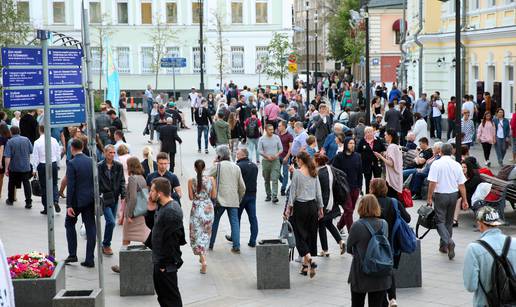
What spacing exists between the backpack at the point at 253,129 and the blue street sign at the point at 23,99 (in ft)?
44.0

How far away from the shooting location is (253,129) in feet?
83.0

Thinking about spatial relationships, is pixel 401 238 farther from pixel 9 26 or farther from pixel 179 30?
pixel 179 30

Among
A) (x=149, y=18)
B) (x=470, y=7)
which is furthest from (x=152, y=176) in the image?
(x=149, y=18)

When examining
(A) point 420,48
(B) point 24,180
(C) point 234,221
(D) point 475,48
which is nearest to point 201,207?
(C) point 234,221

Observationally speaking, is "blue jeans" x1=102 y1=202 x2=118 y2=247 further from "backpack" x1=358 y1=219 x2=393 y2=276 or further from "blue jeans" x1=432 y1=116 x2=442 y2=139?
"blue jeans" x1=432 y1=116 x2=442 y2=139

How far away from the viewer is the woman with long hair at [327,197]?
13906mm

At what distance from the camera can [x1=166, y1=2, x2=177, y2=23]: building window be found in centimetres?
6962

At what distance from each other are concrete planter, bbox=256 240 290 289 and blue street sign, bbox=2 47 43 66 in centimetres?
370

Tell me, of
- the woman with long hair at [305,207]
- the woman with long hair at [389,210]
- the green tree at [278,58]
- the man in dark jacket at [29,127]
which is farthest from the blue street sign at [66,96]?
the green tree at [278,58]

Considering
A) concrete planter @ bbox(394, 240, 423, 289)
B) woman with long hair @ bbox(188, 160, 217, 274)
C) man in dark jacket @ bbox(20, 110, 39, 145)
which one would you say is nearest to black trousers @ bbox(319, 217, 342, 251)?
woman with long hair @ bbox(188, 160, 217, 274)

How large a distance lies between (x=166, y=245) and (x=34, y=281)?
179cm

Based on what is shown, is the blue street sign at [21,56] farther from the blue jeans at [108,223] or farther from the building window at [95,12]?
the building window at [95,12]

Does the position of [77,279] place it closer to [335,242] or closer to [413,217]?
[335,242]

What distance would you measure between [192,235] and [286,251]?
1.71m
